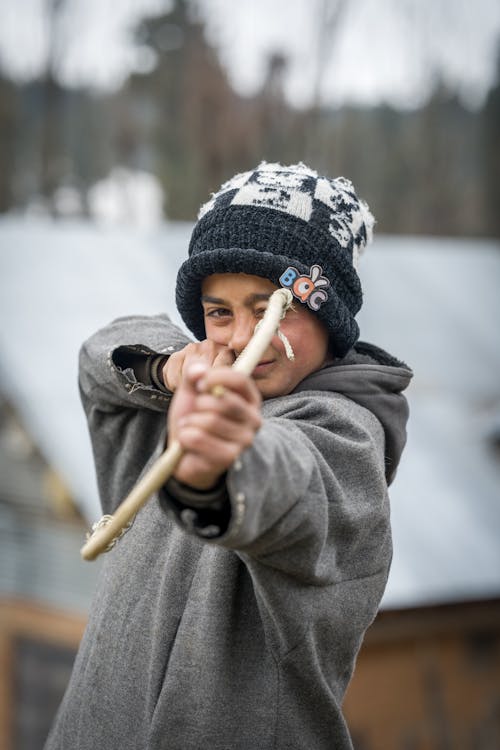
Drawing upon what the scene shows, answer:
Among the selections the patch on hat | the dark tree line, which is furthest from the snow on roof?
the dark tree line

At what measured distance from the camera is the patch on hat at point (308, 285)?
1.37 metres

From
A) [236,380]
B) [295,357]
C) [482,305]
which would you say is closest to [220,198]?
[295,357]

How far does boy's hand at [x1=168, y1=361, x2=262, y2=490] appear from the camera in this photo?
99 cm

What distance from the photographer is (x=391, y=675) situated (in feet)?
13.7

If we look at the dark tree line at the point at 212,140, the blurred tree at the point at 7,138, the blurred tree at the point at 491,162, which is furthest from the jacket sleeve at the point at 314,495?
the blurred tree at the point at 491,162

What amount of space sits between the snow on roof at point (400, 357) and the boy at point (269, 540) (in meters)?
2.04

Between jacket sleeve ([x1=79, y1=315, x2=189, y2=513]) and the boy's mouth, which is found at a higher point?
the boy's mouth

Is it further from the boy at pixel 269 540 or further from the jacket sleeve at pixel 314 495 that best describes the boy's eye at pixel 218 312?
the jacket sleeve at pixel 314 495

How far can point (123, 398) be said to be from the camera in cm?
163

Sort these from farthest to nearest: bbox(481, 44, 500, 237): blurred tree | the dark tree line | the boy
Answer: bbox(481, 44, 500, 237): blurred tree
the dark tree line
the boy

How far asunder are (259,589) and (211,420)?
34 cm

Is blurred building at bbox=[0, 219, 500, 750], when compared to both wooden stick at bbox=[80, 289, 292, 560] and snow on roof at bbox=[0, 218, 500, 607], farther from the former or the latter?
wooden stick at bbox=[80, 289, 292, 560]

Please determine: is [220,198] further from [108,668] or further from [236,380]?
[108,668]

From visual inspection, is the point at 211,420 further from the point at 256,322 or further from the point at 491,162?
the point at 491,162
